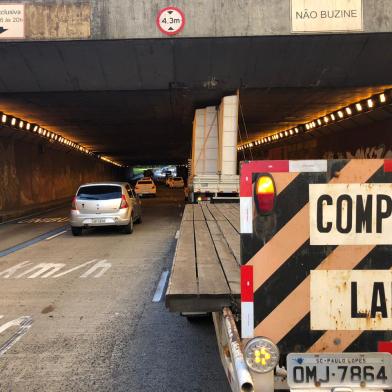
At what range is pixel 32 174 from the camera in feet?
95.2

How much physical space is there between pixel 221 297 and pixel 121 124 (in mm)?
25849

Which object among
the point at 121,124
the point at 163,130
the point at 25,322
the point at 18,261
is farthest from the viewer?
the point at 163,130

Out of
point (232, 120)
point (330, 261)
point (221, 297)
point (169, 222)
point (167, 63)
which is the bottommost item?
point (169, 222)

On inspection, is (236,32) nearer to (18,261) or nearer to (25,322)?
(18,261)

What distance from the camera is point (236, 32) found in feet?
48.6

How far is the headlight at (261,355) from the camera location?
8.88ft

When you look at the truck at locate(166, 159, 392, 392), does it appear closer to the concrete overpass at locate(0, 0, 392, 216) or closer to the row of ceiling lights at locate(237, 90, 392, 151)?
the concrete overpass at locate(0, 0, 392, 216)

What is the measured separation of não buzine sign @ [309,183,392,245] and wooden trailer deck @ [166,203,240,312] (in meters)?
0.96

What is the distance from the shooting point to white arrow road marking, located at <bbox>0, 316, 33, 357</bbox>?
5.04 metres

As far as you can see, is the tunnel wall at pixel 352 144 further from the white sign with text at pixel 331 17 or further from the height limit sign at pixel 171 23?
the height limit sign at pixel 171 23

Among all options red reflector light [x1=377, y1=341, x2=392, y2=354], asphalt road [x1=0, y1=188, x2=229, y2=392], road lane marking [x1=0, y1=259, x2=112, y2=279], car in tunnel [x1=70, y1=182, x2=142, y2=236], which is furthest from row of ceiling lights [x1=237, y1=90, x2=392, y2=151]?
red reflector light [x1=377, y1=341, x2=392, y2=354]

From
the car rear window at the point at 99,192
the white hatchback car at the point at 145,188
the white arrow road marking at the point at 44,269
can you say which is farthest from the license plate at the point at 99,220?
the white hatchback car at the point at 145,188

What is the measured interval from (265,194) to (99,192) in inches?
489

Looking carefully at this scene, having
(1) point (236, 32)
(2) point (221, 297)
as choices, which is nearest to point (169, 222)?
(1) point (236, 32)
